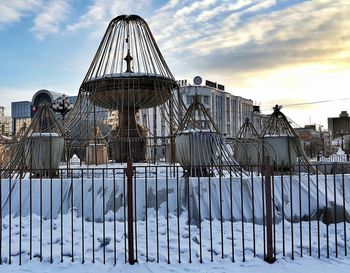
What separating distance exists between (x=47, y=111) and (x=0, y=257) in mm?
6589

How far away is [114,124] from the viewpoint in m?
16.5

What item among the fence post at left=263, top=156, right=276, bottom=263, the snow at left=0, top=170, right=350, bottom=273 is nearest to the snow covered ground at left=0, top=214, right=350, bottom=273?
the snow at left=0, top=170, right=350, bottom=273

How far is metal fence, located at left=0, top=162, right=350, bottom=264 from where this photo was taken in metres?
5.71

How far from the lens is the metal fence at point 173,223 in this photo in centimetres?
571

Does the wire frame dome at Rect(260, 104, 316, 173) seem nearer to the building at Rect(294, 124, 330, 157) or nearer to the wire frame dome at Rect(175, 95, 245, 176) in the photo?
the wire frame dome at Rect(175, 95, 245, 176)

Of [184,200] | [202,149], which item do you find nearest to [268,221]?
[184,200]

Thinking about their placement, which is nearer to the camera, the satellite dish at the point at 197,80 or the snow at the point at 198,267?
the snow at the point at 198,267

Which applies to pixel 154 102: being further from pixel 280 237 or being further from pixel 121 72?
pixel 280 237

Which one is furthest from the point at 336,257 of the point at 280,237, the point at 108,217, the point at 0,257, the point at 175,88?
the point at 175,88

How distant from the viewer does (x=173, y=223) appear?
7.39 m

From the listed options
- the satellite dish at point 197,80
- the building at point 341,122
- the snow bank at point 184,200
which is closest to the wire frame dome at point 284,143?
the snow bank at point 184,200

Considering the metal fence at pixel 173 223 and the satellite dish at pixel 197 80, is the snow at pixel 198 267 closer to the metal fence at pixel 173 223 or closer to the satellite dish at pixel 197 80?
the metal fence at pixel 173 223

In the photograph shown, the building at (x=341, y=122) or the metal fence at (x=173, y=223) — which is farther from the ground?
the building at (x=341, y=122)

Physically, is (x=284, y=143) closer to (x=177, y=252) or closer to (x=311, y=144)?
(x=177, y=252)
